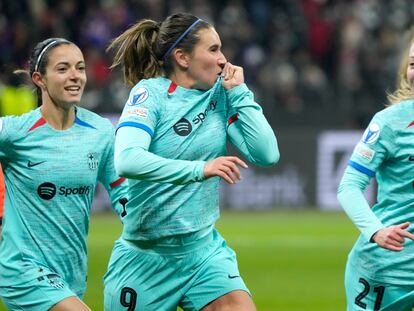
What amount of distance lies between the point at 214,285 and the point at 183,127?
86 centimetres

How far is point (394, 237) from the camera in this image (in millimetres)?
5598

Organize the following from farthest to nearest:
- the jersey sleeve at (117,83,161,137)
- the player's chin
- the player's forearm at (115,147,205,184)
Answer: the player's chin < the jersey sleeve at (117,83,161,137) < the player's forearm at (115,147,205,184)

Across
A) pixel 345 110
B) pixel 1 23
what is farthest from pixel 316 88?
pixel 1 23

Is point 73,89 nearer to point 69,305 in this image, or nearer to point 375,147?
point 69,305

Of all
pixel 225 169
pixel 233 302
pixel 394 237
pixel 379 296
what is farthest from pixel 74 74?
pixel 379 296

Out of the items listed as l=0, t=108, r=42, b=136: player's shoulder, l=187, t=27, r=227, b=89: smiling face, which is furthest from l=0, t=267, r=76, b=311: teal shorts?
l=187, t=27, r=227, b=89: smiling face

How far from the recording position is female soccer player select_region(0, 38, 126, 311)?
594 cm

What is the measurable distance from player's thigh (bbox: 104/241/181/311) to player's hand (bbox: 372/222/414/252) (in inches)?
44.0

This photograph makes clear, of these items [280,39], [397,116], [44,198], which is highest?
[397,116]

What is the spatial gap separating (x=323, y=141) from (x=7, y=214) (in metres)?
12.7

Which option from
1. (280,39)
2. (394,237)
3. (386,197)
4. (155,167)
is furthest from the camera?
(280,39)

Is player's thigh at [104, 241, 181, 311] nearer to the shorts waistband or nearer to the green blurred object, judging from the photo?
the shorts waistband

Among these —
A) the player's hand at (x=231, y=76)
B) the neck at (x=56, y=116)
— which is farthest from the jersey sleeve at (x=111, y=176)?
the player's hand at (x=231, y=76)

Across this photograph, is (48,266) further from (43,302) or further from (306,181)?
(306,181)
